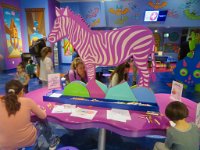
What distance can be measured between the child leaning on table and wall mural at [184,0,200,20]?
6.36 metres

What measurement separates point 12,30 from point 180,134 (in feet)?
23.7

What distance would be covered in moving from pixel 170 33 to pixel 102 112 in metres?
10.8

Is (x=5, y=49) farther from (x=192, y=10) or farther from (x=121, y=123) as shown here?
(x=192, y=10)

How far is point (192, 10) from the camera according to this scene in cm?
657

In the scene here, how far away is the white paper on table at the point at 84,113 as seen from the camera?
1659mm

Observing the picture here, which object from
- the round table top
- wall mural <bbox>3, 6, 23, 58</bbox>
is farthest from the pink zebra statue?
wall mural <bbox>3, 6, 23, 58</bbox>

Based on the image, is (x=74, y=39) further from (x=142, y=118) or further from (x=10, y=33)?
(x=10, y=33)

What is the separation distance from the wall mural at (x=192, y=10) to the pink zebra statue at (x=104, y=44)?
225 inches

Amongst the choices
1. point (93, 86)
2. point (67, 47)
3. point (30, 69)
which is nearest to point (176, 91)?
point (93, 86)

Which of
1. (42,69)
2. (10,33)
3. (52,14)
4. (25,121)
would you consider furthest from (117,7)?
(25,121)

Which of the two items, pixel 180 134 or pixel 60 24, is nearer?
pixel 180 134

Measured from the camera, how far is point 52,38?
85.0 inches

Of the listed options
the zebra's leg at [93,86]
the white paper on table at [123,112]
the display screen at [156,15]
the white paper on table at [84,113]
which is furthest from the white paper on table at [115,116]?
the display screen at [156,15]

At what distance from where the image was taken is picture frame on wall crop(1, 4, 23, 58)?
6.64m
